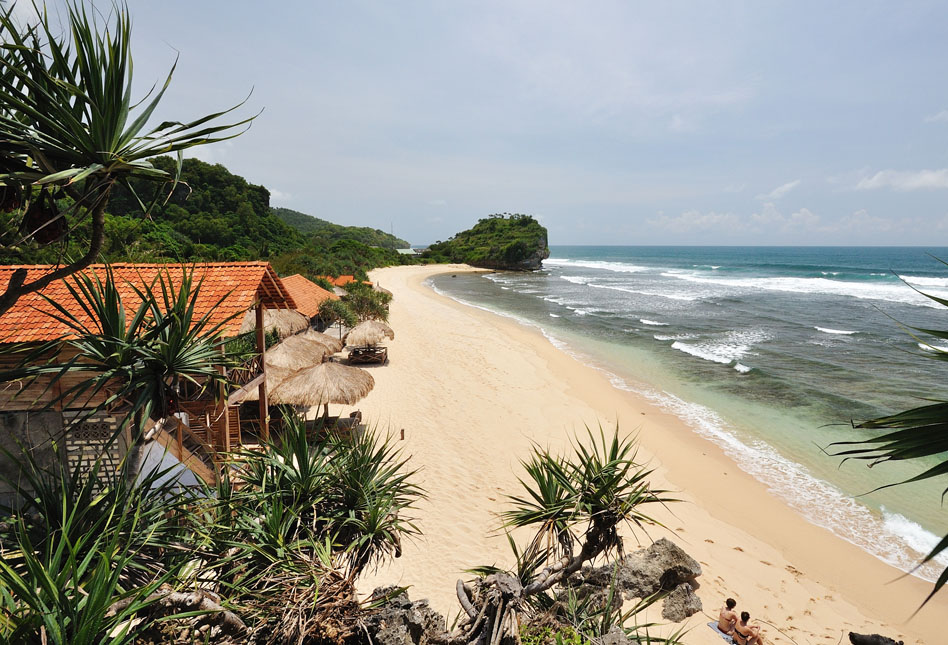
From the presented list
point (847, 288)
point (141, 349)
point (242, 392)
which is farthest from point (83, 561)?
point (847, 288)

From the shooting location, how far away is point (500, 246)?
3738 inches

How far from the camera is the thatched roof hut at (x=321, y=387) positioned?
10.4 metres

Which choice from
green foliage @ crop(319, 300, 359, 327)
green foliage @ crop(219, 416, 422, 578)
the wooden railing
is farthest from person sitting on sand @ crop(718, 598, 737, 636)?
green foliage @ crop(319, 300, 359, 327)

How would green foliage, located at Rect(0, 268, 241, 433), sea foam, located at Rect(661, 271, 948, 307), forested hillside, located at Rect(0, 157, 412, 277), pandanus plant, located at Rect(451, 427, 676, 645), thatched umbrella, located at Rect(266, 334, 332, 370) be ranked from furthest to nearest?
sea foam, located at Rect(661, 271, 948, 307) → forested hillside, located at Rect(0, 157, 412, 277) → thatched umbrella, located at Rect(266, 334, 332, 370) → pandanus plant, located at Rect(451, 427, 676, 645) → green foliage, located at Rect(0, 268, 241, 433)

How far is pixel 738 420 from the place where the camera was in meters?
14.3

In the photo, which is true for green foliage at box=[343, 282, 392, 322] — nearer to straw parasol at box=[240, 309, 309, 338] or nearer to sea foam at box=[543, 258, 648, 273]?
straw parasol at box=[240, 309, 309, 338]

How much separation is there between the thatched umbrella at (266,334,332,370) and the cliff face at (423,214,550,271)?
79.8m

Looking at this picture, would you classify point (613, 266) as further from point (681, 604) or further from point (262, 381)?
point (681, 604)

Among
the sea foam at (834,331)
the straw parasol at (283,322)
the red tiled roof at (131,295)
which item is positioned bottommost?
the sea foam at (834,331)

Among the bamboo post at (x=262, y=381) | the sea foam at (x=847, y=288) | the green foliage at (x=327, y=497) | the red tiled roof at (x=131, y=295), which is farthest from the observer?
the sea foam at (x=847, y=288)

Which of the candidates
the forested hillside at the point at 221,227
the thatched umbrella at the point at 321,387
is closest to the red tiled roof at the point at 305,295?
the thatched umbrella at the point at 321,387

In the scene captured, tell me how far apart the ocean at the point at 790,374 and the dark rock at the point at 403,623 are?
A: 140 inches

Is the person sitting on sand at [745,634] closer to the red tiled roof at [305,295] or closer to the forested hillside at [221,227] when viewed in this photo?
the red tiled roof at [305,295]

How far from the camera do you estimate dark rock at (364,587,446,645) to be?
374 centimetres
